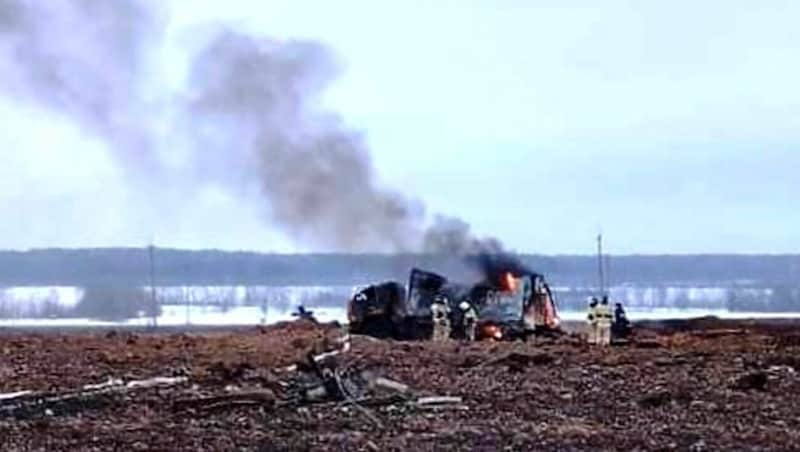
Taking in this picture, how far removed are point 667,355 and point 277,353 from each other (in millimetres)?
7681

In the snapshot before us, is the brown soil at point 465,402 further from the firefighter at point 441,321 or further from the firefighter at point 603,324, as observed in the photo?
the firefighter at point 441,321

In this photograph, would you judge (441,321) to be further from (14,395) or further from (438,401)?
(438,401)

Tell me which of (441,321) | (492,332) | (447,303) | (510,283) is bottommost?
(492,332)

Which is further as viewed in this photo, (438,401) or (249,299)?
(249,299)

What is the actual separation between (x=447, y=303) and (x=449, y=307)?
0.79 feet

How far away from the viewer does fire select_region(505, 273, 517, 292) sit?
48.3 metres

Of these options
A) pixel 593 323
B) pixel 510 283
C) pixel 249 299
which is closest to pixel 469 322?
pixel 593 323

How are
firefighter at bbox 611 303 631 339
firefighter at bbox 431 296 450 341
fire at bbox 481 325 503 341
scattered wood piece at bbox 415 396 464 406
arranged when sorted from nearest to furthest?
scattered wood piece at bbox 415 396 464 406, firefighter at bbox 431 296 450 341, fire at bbox 481 325 503 341, firefighter at bbox 611 303 631 339

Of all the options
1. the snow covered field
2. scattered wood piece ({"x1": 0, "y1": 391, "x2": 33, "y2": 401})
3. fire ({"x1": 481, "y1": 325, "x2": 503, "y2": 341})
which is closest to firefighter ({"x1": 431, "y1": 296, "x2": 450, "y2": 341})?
fire ({"x1": 481, "y1": 325, "x2": 503, "y2": 341})

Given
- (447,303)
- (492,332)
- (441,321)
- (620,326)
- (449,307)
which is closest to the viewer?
(441,321)

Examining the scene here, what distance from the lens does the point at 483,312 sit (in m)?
46.6

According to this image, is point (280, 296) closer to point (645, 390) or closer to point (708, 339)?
point (708, 339)

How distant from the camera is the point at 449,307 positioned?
4591cm

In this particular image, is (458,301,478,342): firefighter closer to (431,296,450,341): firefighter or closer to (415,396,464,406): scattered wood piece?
(431,296,450,341): firefighter
